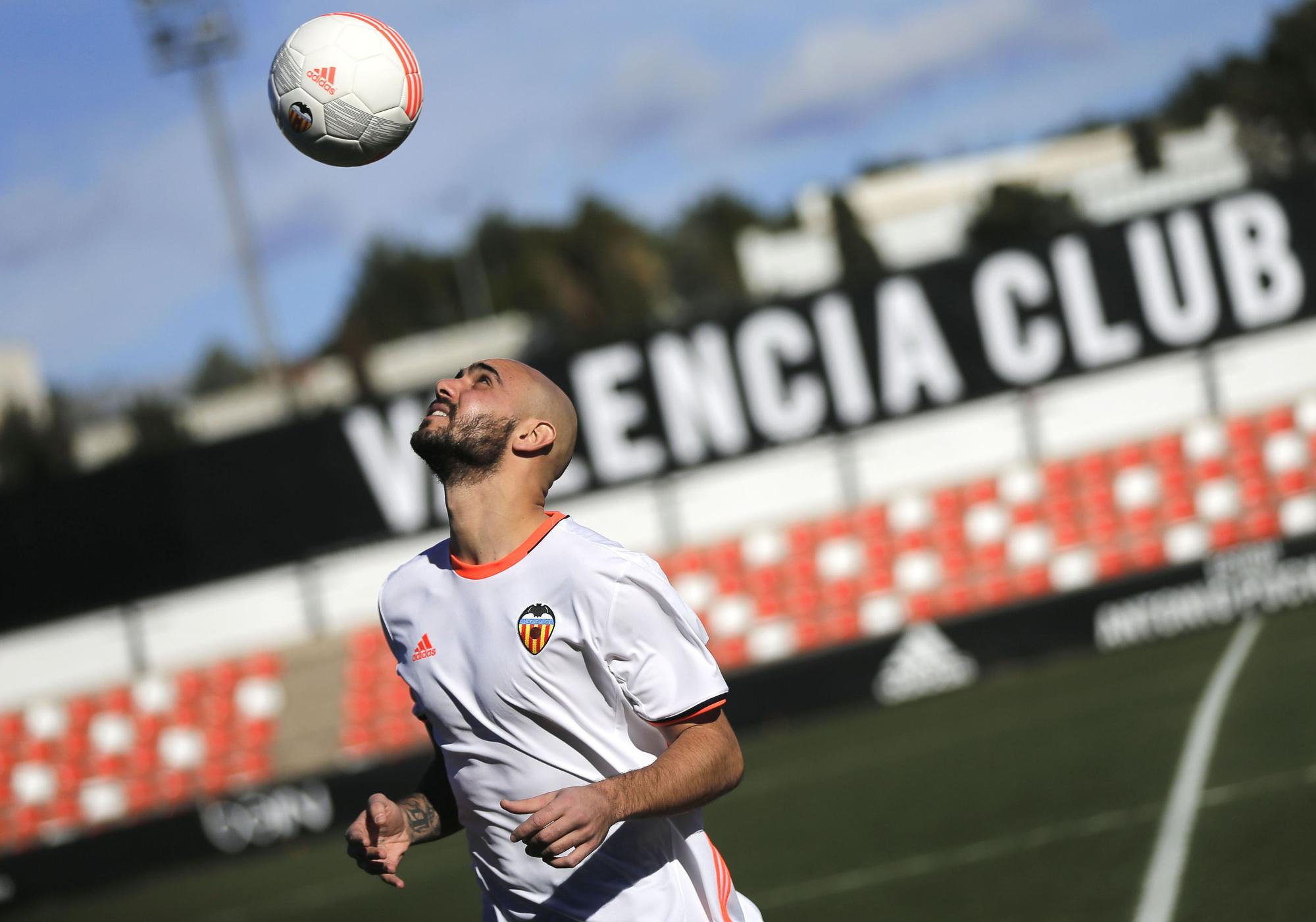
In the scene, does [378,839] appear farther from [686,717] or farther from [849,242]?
[849,242]

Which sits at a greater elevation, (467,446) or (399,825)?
(467,446)

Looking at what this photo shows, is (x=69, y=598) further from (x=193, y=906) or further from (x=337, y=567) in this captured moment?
(x=337, y=567)

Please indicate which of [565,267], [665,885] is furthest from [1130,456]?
[565,267]

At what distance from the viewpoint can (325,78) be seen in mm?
3930

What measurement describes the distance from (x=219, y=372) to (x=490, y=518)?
7691cm

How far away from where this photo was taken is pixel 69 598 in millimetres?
13008

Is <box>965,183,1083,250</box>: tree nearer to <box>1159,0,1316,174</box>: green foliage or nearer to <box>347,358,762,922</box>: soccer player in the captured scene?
<box>1159,0,1316,174</box>: green foliage

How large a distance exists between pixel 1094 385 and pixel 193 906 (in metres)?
22.2

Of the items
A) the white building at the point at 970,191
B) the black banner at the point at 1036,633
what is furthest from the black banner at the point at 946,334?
the white building at the point at 970,191

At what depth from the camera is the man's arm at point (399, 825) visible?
8.75 ft

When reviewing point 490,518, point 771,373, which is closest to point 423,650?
point 490,518

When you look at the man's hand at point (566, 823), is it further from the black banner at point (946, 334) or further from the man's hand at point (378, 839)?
the black banner at point (946, 334)

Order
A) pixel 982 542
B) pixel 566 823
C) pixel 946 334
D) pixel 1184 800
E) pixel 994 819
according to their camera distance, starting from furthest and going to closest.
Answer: pixel 946 334 < pixel 982 542 < pixel 994 819 < pixel 1184 800 < pixel 566 823

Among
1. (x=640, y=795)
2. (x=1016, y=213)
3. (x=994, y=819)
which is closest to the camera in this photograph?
(x=640, y=795)
